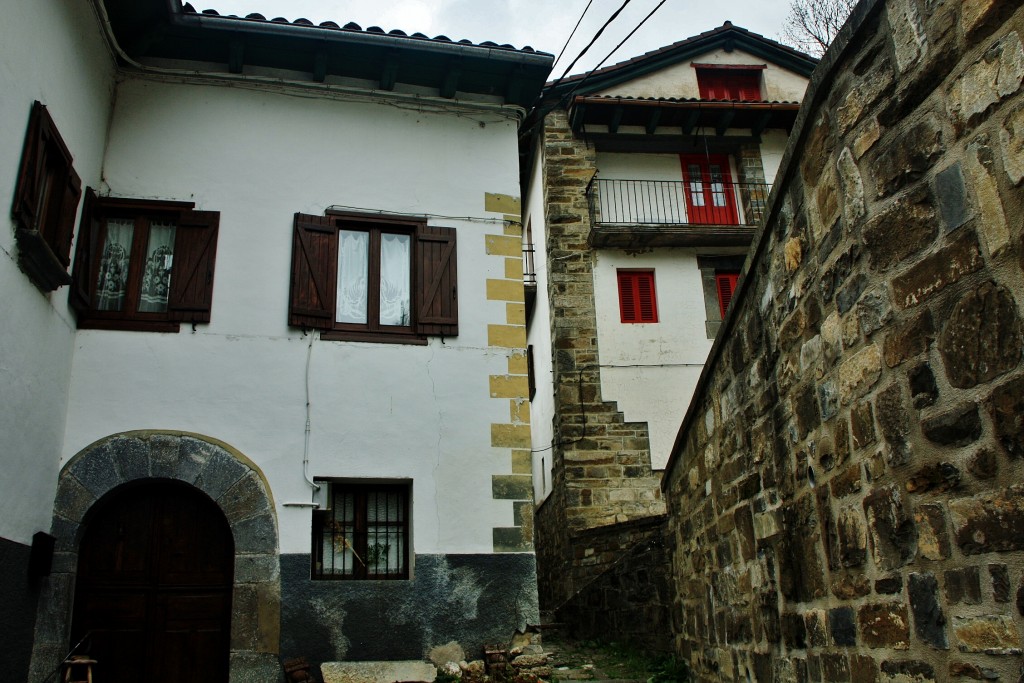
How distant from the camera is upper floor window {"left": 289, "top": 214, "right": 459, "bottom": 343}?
7.23m

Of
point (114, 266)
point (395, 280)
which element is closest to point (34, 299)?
point (114, 266)

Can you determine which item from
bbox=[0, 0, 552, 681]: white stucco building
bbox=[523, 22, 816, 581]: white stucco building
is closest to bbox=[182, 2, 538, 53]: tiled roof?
bbox=[0, 0, 552, 681]: white stucco building

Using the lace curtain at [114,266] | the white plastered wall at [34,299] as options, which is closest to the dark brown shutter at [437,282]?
the lace curtain at [114,266]

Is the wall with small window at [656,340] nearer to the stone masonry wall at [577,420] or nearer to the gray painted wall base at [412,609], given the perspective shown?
the stone masonry wall at [577,420]

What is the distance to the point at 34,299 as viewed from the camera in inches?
233

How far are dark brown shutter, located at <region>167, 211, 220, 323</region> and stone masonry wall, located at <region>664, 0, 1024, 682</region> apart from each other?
170 inches

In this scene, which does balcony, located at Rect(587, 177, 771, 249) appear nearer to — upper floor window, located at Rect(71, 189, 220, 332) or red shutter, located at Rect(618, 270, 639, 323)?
red shutter, located at Rect(618, 270, 639, 323)

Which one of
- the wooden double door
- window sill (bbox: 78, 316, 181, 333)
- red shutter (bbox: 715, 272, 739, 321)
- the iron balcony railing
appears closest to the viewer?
the wooden double door

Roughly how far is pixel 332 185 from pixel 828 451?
5.30m

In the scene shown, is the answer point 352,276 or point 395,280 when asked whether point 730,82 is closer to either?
point 395,280

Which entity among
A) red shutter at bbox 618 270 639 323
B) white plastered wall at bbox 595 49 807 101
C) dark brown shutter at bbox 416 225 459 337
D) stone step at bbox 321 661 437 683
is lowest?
stone step at bbox 321 661 437 683

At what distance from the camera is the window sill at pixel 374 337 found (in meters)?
7.16

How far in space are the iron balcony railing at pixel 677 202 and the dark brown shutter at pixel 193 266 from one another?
290 inches

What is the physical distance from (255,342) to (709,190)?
9084 mm
